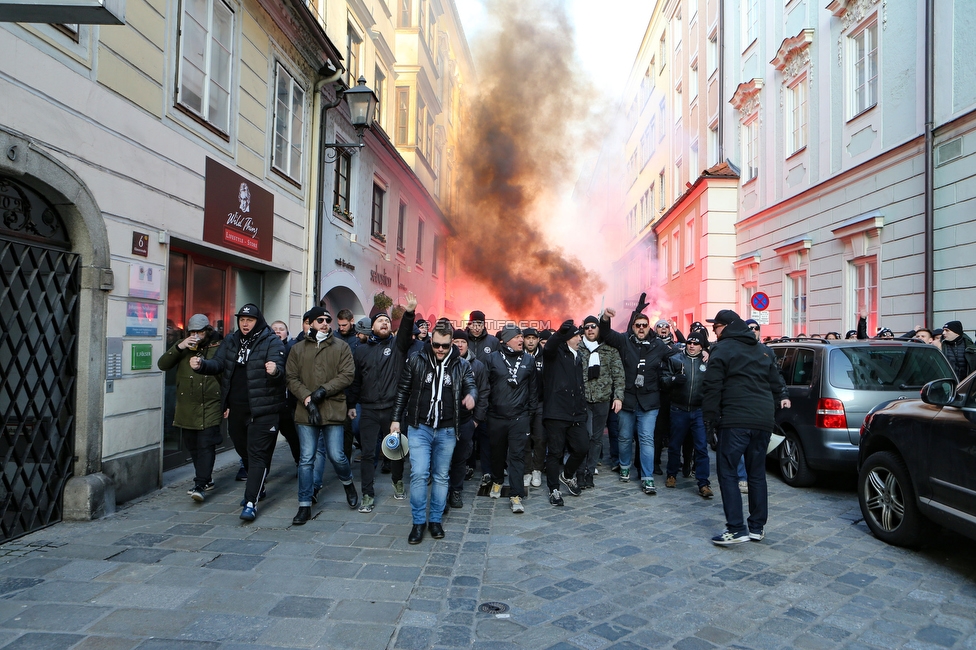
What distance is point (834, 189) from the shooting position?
13531 millimetres

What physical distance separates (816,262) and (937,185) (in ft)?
12.8

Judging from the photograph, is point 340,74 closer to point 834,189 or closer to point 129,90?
point 129,90

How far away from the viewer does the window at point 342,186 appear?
1271cm

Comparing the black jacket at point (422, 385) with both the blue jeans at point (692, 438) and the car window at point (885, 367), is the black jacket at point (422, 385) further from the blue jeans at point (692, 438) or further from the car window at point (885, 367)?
the car window at point (885, 367)

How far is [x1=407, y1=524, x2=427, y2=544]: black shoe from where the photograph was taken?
5.01 metres

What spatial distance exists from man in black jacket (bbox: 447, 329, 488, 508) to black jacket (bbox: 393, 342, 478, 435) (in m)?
0.25

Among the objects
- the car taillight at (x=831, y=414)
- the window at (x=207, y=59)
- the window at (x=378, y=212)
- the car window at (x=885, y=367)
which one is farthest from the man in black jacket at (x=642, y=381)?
the window at (x=378, y=212)

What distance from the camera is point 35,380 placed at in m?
5.23

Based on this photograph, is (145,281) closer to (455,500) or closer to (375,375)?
(375,375)

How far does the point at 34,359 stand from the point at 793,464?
24.4 feet

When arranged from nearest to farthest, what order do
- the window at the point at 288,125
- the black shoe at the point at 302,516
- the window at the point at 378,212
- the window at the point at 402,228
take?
the black shoe at the point at 302,516 < the window at the point at 288,125 < the window at the point at 378,212 < the window at the point at 402,228

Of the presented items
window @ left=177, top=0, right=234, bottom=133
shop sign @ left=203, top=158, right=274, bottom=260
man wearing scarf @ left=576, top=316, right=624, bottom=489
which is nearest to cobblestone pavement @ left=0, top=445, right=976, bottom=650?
man wearing scarf @ left=576, top=316, right=624, bottom=489

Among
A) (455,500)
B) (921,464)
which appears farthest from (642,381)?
(921,464)

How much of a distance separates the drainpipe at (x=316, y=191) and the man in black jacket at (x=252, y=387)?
5406mm
